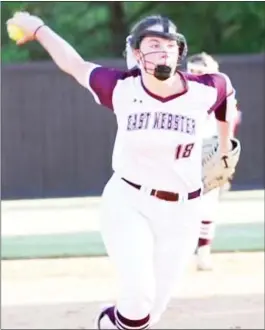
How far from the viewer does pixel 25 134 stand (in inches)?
659

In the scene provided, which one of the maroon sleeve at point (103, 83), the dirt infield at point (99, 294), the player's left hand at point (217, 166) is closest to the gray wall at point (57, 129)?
the dirt infield at point (99, 294)

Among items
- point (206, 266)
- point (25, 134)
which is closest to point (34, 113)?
point (25, 134)

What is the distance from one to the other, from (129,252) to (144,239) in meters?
0.09

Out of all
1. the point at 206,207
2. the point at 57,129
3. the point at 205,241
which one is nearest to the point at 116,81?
the point at 206,207

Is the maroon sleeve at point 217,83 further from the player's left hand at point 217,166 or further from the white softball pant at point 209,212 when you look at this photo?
the white softball pant at point 209,212

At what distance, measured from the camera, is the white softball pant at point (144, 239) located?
15.9ft

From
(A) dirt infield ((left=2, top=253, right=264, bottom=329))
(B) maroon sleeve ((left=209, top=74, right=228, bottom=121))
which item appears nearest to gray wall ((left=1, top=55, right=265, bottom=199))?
(A) dirt infield ((left=2, top=253, right=264, bottom=329))

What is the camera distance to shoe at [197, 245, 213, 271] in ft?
28.7

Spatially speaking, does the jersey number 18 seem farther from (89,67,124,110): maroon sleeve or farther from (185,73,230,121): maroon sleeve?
(89,67,124,110): maroon sleeve

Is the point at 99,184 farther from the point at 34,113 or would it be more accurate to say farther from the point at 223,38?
the point at 223,38

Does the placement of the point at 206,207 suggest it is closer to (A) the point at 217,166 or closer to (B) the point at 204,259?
(B) the point at 204,259

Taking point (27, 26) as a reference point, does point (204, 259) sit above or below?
below

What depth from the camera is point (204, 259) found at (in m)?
8.77

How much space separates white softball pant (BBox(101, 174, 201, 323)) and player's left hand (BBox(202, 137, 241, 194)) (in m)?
0.41
